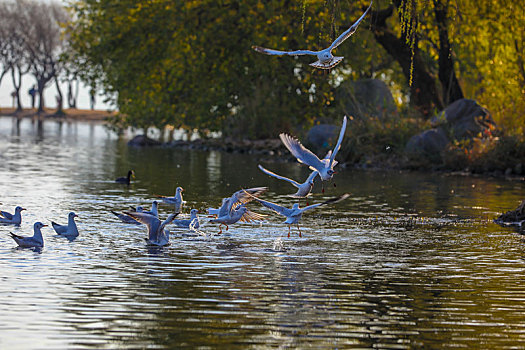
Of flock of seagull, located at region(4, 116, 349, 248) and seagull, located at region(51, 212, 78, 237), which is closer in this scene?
flock of seagull, located at region(4, 116, 349, 248)

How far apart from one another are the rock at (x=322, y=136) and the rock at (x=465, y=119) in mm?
4135

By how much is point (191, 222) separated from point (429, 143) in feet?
64.3

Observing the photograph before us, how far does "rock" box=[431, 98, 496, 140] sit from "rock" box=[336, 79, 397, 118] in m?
2.56

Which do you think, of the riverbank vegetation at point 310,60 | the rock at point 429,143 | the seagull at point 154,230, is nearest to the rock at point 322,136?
the riverbank vegetation at point 310,60

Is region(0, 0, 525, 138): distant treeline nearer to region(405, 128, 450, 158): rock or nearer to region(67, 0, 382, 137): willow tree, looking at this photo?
region(67, 0, 382, 137): willow tree

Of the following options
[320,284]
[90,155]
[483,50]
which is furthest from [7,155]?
[320,284]

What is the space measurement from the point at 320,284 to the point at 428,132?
76.7ft

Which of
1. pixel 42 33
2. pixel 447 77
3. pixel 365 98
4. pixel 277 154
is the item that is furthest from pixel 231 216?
pixel 42 33

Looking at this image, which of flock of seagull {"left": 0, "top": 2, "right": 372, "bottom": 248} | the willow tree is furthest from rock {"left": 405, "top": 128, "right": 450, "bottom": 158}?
flock of seagull {"left": 0, "top": 2, "right": 372, "bottom": 248}

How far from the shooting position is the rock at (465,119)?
34.6 metres

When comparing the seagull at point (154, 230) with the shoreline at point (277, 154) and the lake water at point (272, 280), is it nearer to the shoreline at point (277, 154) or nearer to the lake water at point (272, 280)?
the lake water at point (272, 280)

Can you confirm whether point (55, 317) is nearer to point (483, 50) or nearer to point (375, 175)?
point (375, 175)

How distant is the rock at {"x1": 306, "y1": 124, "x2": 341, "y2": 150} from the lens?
37156 millimetres

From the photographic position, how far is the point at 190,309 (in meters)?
10.2
